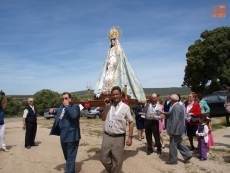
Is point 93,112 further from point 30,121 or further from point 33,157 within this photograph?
point 33,157

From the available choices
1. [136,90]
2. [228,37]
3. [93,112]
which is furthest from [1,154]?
[228,37]

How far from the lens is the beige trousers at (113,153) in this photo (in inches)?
218

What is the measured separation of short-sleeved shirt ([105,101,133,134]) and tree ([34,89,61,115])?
45963 mm

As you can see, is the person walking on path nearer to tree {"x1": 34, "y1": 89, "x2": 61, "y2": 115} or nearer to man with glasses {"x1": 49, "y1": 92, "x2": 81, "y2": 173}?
man with glasses {"x1": 49, "y1": 92, "x2": 81, "y2": 173}

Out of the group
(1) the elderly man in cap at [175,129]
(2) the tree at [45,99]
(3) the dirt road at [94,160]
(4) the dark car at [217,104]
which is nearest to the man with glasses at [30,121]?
(3) the dirt road at [94,160]

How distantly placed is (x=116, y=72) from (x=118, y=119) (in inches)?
371

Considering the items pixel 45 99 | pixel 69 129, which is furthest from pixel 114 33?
pixel 45 99

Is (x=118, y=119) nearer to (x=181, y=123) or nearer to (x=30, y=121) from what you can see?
(x=181, y=123)

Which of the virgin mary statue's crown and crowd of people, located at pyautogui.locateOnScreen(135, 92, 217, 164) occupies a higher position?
the virgin mary statue's crown

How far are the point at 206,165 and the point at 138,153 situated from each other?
2.21 meters

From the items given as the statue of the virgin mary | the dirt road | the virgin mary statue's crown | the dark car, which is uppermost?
the virgin mary statue's crown

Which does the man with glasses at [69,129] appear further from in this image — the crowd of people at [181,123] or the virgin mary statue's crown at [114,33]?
the virgin mary statue's crown at [114,33]

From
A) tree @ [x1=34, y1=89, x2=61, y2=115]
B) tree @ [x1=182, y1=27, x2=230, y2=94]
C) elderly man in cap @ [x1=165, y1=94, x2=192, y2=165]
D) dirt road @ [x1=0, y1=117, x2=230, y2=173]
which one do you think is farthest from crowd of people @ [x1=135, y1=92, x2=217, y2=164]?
tree @ [x1=34, y1=89, x2=61, y2=115]

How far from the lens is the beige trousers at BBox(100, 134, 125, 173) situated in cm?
553
